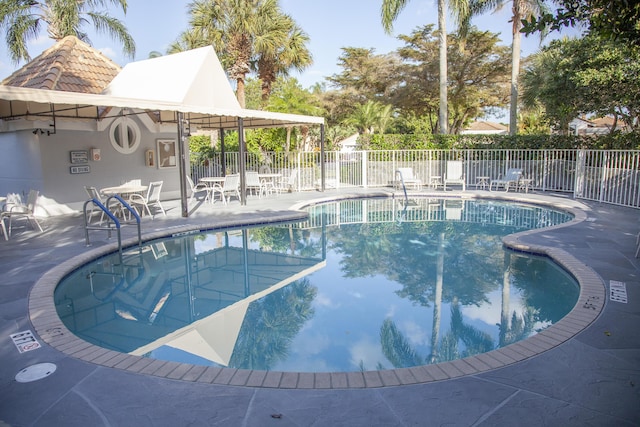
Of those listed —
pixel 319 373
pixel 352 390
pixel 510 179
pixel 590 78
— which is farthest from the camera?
pixel 510 179

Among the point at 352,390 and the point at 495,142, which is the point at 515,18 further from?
the point at 352,390

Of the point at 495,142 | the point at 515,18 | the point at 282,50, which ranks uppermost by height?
the point at 515,18

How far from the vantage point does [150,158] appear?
47.6 feet

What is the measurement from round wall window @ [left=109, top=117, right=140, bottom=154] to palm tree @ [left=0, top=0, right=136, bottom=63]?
32.4 feet

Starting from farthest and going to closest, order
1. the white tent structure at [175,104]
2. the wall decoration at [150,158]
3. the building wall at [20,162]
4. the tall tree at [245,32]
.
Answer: the tall tree at [245,32], the wall decoration at [150,158], the building wall at [20,162], the white tent structure at [175,104]

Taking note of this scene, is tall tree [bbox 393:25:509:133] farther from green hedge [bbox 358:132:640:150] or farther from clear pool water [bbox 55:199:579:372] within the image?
clear pool water [bbox 55:199:579:372]

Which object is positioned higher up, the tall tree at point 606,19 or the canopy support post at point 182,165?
the tall tree at point 606,19

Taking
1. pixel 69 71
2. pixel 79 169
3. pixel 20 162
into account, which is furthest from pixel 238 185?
pixel 69 71

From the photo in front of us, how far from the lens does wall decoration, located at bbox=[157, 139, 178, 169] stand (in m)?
14.9

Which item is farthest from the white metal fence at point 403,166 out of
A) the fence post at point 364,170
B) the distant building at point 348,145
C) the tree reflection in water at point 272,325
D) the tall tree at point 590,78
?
the tree reflection in water at point 272,325

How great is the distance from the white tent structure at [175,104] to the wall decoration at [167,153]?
712mm

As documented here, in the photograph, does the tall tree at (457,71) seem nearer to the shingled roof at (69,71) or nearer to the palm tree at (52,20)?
the palm tree at (52,20)

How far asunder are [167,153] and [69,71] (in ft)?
12.1

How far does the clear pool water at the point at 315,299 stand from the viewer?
4.57m
